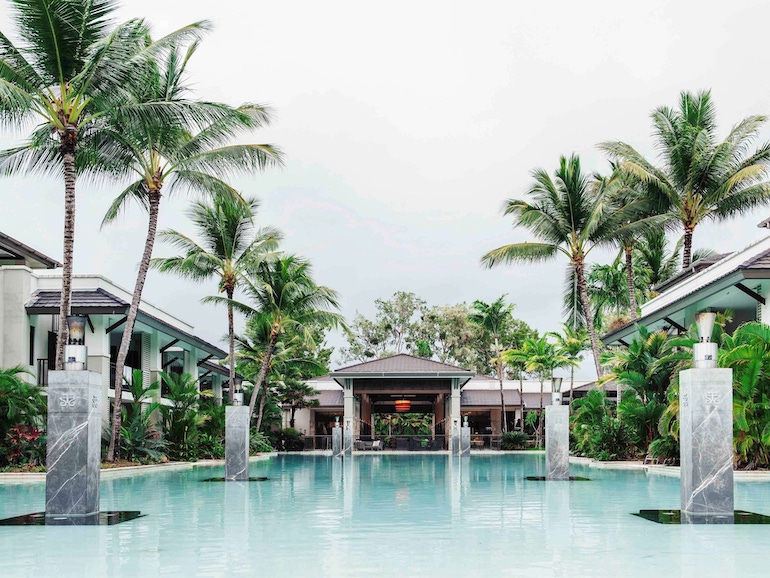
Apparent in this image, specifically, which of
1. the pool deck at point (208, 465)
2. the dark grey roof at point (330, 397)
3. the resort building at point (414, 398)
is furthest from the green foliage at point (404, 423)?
the pool deck at point (208, 465)

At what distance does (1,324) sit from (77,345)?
46.4 feet

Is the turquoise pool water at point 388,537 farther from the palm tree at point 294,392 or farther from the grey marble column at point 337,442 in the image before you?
the palm tree at point 294,392

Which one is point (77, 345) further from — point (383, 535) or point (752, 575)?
point (752, 575)

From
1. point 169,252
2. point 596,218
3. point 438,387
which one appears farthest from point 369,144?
point 596,218

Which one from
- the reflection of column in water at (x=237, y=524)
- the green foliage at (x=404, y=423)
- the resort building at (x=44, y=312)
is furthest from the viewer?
the green foliage at (x=404, y=423)

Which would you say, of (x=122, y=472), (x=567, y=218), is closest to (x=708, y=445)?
(x=122, y=472)

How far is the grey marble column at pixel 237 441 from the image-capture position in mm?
17375

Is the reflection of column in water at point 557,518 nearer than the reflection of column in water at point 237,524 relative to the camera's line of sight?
No

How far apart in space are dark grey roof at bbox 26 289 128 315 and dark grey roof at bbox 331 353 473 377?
14275 millimetres

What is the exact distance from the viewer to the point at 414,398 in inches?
1879

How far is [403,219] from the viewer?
5812 cm

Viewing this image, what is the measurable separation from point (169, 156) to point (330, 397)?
28411 mm

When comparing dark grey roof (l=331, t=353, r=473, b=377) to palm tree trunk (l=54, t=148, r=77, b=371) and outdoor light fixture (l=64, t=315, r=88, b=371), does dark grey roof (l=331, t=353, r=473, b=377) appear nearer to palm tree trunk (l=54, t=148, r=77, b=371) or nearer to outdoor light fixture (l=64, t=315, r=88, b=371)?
palm tree trunk (l=54, t=148, r=77, b=371)

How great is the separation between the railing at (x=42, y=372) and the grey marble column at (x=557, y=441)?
1381 centimetres
